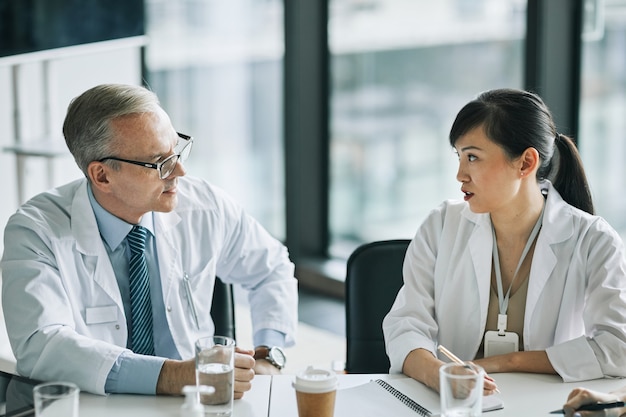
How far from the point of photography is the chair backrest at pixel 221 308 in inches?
96.2

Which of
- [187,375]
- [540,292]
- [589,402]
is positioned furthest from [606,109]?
[187,375]

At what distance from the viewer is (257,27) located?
5.25 m

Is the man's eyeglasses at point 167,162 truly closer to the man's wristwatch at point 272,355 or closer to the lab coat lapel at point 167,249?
the lab coat lapel at point 167,249

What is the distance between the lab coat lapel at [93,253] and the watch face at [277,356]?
1.30 ft

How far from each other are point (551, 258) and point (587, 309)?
0.49 feet

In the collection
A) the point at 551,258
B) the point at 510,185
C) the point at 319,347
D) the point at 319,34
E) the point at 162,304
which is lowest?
the point at 319,347

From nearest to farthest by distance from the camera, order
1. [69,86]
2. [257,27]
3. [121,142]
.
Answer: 1. [121,142]
2. [69,86]
3. [257,27]

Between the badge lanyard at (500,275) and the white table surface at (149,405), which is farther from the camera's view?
the badge lanyard at (500,275)

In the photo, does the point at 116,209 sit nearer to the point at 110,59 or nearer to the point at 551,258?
the point at 551,258

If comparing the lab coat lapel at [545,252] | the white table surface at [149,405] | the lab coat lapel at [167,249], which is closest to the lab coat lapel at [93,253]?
the lab coat lapel at [167,249]

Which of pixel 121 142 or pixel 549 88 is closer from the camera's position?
Answer: pixel 121 142

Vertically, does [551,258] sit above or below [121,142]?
below

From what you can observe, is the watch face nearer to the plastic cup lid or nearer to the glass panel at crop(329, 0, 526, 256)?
the plastic cup lid

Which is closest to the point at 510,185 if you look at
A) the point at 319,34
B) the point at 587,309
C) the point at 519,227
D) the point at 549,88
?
the point at 519,227
